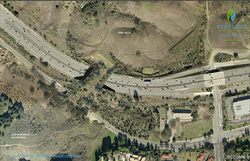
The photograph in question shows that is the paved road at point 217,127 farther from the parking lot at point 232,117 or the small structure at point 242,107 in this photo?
the small structure at point 242,107

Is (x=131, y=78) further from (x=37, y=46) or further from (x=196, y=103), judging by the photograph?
(x=37, y=46)

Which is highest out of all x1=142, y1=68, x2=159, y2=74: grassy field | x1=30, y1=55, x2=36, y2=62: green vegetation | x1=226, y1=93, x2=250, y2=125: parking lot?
x1=30, y1=55, x2=36, y2=62: green vegetation

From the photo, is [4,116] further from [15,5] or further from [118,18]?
[118,18]

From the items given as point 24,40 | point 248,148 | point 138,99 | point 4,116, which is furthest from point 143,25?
point 4,116

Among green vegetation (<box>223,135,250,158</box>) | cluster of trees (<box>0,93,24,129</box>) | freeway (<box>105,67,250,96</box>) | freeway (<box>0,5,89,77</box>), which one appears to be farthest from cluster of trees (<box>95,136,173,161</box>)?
cluster of trees (<box>0,93,24,129</box>)

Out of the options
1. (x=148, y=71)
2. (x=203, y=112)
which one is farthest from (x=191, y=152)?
(x=148, y=71)

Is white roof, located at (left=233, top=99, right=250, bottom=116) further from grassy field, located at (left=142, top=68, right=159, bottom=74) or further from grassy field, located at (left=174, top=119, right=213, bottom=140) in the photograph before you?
grassy field, located at (left=142, top=68, right=159, bottom=74)
